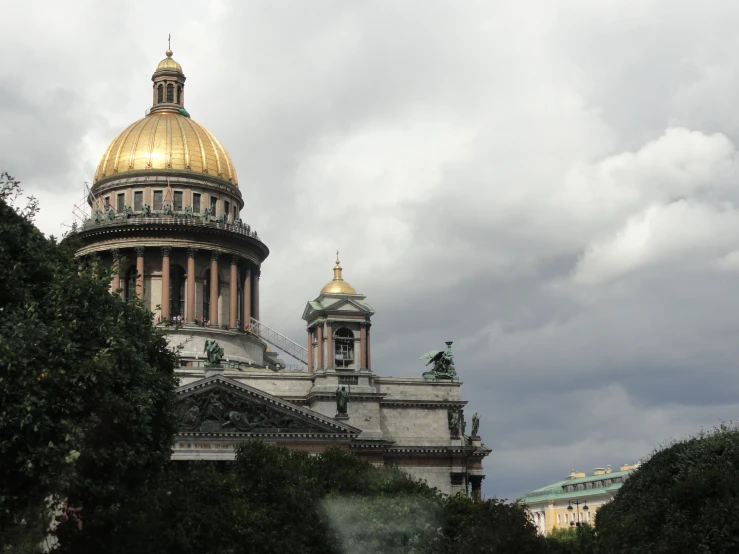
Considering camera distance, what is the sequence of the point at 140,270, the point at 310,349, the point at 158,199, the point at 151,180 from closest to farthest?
the point at 310,349
the point at 140,270
the point at 151,180
the point at 158,199

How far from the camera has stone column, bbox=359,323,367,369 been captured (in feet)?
273

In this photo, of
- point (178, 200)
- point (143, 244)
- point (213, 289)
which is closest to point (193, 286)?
point (213, 289)

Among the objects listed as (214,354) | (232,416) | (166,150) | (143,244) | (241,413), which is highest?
(166,150)

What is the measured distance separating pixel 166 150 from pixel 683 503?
57600 mm

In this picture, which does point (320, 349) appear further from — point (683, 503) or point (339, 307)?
point (683, 503)

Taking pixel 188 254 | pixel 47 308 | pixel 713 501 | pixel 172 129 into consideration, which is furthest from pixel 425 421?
pixel 47 308

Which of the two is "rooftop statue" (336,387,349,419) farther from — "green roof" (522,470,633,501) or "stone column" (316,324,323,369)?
"green roof" (522,470,633,501)

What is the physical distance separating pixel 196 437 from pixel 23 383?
38565 millimetres

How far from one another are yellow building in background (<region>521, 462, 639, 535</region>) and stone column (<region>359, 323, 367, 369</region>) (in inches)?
2629

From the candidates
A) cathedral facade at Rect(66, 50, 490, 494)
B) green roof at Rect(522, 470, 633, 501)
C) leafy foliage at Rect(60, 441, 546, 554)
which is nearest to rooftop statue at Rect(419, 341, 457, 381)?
cathedral facade at Rect(66, 50, 490, 494)

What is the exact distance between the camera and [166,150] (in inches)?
3676

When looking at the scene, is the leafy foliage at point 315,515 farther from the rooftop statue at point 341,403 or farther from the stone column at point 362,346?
the stone column at point 362,346

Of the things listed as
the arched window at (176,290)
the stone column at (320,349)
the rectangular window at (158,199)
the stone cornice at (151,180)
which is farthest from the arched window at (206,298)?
the stone column at (320,349)

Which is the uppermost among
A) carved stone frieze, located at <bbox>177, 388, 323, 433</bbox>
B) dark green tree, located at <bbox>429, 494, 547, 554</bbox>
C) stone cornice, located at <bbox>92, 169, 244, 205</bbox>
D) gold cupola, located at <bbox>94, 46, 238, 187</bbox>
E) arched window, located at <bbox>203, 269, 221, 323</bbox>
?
gold cupola, located at <bbox>94, 46, 238, 187</bbox>
